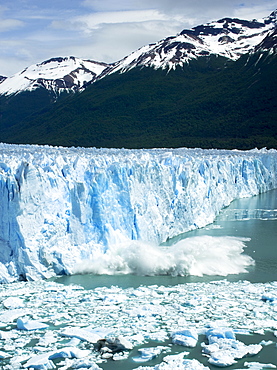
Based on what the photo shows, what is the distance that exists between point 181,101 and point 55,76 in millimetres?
44381

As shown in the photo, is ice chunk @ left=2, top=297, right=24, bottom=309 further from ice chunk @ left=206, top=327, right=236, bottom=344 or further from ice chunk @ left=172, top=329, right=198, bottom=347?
ice chunk @ left=206, top=327, right=236, bottom=344

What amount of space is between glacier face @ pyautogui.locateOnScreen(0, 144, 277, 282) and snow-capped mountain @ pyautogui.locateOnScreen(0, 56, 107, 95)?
231 feet

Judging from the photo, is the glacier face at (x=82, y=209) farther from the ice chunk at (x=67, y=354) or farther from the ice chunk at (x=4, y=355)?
the ice chunk at (x=67, y=354)

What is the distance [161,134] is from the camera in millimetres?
41688

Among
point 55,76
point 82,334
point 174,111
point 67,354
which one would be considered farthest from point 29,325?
point 55,76

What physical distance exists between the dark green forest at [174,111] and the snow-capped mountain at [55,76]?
22.1 m

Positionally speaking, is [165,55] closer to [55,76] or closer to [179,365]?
[55,76]

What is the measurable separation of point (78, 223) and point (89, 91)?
5180 cm

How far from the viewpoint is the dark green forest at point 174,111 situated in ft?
123

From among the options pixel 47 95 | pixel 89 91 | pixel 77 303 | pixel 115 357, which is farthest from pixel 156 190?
pixel 47 95

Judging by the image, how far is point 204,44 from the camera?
65750 mm

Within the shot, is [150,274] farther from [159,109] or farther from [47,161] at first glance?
[159,109]

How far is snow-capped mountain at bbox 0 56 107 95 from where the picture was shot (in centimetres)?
8356

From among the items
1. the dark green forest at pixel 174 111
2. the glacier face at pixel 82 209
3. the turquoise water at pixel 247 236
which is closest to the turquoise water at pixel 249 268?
the turquoise water at pixel 247 236
